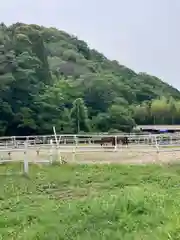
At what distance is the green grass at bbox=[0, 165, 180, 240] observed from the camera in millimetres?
5691

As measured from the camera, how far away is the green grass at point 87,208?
5.69m

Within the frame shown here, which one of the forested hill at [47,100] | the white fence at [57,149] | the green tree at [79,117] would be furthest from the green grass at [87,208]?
the green tree at [79,117]

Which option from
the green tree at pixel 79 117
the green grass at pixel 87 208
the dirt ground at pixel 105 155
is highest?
the green tree at pixel 79 117

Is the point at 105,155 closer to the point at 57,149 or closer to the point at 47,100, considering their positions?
the point at 57,149

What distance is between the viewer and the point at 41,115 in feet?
142

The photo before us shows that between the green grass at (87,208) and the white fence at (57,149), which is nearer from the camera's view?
the green grass at (87,208)

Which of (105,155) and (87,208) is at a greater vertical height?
(105,155)

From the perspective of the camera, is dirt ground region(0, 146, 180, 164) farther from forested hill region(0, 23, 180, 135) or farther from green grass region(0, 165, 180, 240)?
forested hill region(0, 23, 180, 135)

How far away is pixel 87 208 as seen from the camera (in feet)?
22.3

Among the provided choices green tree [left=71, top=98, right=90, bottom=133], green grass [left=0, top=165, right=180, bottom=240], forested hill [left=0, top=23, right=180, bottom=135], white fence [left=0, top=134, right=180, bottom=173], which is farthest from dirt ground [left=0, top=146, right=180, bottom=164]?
green tree [left=71, top=98, right=90, bottom=133]

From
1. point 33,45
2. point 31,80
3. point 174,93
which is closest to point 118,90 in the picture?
point 33,45

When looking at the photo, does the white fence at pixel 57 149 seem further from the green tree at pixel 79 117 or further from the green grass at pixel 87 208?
the green tree at pixel 79 117

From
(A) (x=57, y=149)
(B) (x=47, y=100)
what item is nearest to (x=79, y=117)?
(B) (x=47, y=100)

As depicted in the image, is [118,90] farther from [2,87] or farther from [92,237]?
[92,237]
